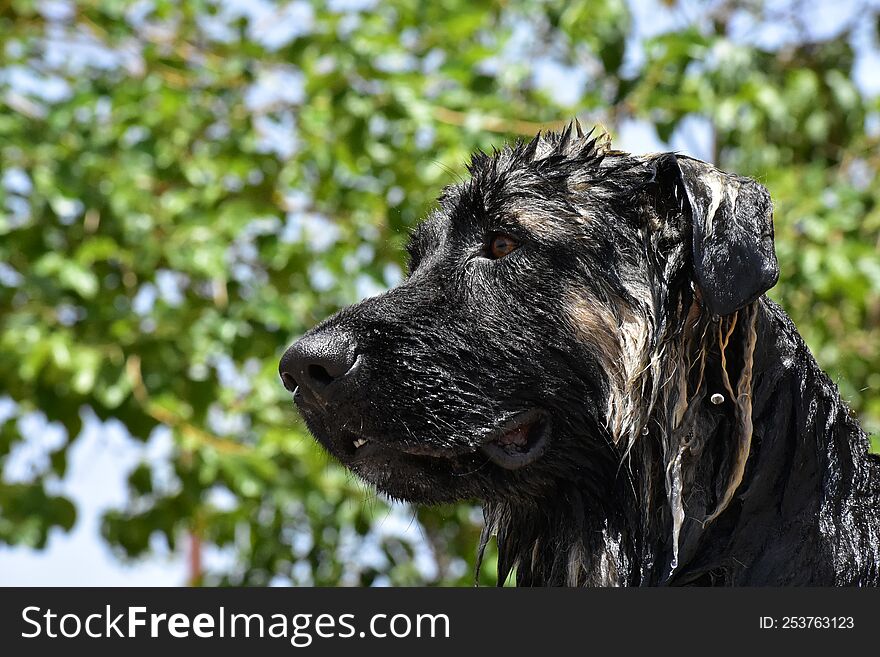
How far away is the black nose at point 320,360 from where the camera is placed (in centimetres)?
261

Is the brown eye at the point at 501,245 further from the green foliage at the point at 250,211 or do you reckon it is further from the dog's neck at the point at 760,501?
the green foliage at the point at 250,211

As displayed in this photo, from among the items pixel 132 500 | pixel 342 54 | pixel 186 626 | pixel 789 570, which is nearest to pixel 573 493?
pixel 789 570

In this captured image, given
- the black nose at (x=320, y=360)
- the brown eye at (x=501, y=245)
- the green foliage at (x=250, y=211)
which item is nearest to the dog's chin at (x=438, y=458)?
the black nose at (x=320, y=360)

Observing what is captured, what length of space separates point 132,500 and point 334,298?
1.78 meters

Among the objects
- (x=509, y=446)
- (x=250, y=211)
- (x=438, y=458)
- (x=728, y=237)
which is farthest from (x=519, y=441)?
(x=250, y=211)

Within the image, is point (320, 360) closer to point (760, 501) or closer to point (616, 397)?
point (616, 397)

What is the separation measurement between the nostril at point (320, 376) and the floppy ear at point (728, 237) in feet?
2.77

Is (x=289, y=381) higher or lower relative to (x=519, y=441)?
higher

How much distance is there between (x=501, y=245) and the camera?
2846 millimetres

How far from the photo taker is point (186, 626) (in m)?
2.72

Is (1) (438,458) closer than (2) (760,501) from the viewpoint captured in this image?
No

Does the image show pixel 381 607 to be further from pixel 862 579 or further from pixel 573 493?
pixel 862 579

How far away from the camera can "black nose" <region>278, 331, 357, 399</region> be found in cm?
261

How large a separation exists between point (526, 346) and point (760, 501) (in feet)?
2.05
